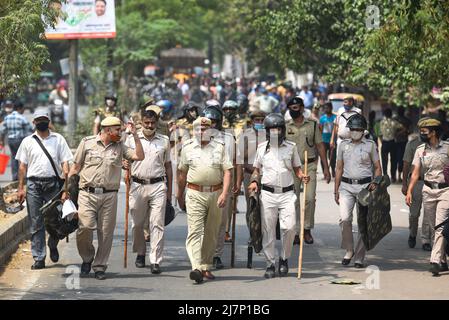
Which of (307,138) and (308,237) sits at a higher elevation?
(307,138)

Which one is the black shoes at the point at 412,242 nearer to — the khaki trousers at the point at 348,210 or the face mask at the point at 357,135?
the khaki trousers at the point at 348,210

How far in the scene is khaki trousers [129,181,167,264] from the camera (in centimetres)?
1241

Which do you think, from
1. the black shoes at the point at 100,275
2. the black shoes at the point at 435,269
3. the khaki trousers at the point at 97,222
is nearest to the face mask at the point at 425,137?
the black shoes at the point at 435,269

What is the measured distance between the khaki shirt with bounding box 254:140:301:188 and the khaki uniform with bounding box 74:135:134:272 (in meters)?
1.44

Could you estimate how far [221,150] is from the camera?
39.7 feet

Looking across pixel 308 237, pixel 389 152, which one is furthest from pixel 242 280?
pixel 389 152

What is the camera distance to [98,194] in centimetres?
1234

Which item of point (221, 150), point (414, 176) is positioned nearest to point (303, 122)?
point (414, 176)

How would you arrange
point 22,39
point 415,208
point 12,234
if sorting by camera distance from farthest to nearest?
point 415,208
point 12,234
point 22,39

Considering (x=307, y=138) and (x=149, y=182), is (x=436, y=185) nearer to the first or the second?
(x=307, y=138)

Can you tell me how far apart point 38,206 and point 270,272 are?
9.26 ft

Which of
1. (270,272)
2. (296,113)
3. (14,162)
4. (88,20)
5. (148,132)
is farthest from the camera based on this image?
(88,20)

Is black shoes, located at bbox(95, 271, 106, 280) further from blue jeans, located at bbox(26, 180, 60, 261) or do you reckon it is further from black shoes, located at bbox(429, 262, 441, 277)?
black shoes, located at bbox(429, 262, 441, 277)

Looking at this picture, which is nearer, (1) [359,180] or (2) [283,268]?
(2) [283,268]
